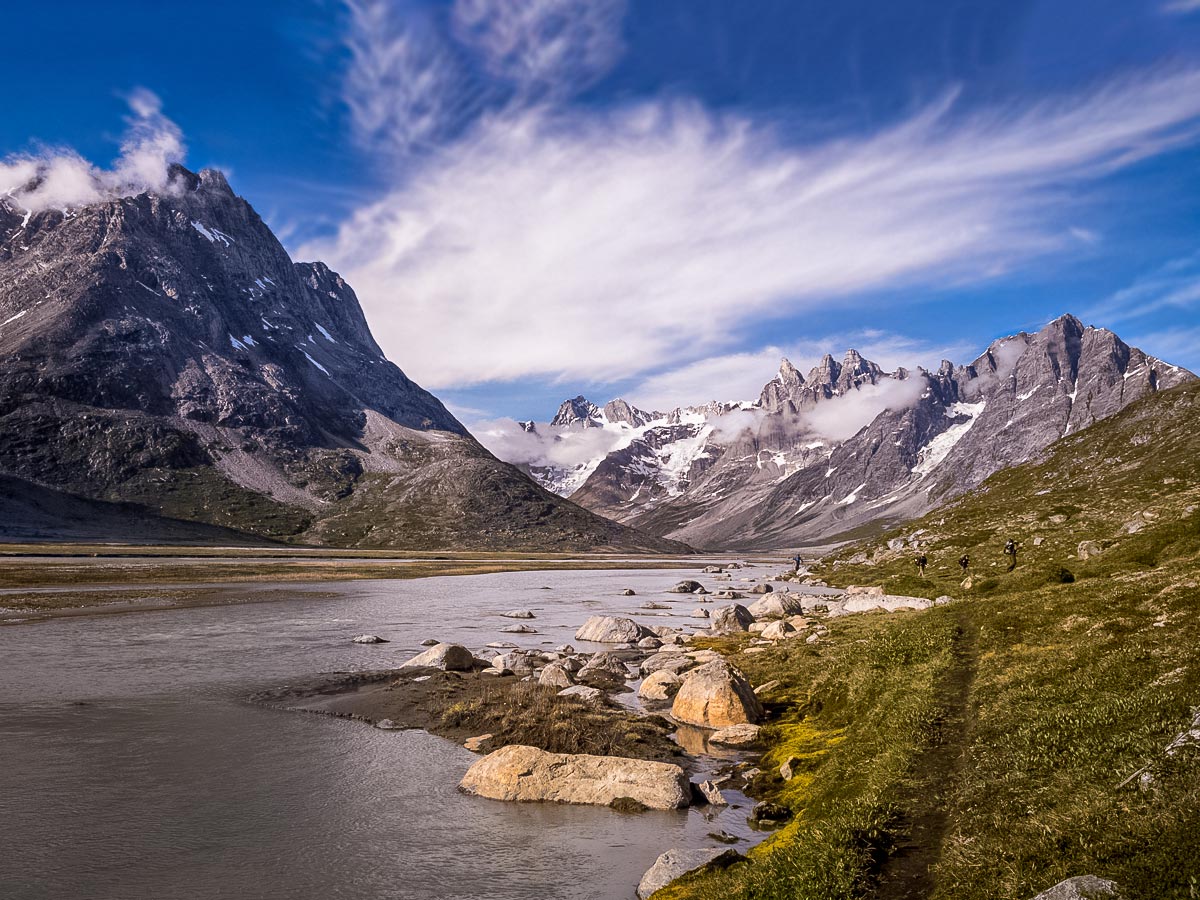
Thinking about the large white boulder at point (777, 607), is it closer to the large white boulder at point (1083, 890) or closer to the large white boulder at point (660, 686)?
the large white boulder at point (660, 686)

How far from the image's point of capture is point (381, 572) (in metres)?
156

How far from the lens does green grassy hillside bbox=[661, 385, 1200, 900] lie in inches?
514

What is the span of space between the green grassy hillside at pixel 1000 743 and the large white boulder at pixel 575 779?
3.71m

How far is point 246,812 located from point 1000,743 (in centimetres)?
2275

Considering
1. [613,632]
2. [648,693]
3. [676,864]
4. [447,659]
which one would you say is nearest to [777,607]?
[613,632]

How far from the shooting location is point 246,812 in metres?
22.3

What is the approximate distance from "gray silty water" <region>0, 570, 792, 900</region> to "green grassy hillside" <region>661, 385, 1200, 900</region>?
486cm

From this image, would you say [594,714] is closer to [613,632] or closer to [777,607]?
[613,632]

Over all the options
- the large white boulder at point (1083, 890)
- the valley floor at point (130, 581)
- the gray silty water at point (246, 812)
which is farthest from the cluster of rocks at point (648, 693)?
the valley floor at point (130, 581)

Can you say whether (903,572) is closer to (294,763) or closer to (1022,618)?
(1022,618)

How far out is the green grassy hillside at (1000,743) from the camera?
13047 millimetres

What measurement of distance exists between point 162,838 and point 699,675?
2224 centimetres

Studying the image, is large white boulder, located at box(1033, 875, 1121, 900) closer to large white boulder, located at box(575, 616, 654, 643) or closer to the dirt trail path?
the dirt trail path

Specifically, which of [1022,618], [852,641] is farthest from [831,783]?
[852,641]
